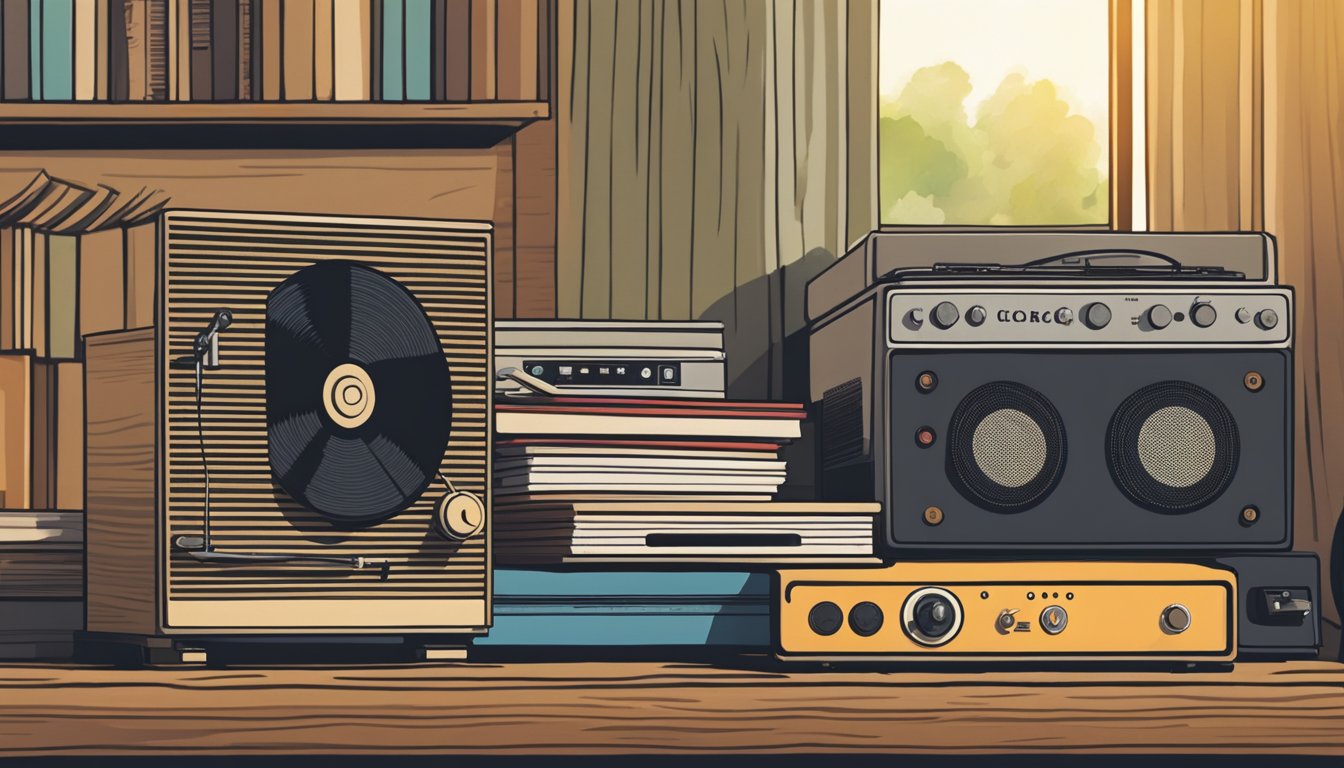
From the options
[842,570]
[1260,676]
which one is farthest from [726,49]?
[1260,676]

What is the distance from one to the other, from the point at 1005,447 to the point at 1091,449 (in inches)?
2.9

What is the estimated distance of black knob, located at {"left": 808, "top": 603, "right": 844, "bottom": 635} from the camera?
1221 mm

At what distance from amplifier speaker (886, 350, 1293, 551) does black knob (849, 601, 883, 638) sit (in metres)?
0.09

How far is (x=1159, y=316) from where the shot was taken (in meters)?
1.32

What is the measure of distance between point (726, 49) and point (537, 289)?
1.11ft

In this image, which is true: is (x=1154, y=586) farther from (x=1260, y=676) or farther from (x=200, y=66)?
(x=200, y=66)

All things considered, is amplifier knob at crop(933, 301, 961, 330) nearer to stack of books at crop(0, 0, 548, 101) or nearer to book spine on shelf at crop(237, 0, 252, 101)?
stack of books at crop(0, 0, 548, 101)

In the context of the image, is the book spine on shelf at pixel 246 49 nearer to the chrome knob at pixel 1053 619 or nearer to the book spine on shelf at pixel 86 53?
the book spine on shelf at pixel 86 53

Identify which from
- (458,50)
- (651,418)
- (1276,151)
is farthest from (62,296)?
(1276,151)

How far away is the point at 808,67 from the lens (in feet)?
5.78

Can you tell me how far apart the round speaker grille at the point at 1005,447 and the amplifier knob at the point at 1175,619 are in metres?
0.13

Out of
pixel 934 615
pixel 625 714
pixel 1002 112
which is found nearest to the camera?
pixel 625 714

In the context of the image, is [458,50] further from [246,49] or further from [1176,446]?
[1176,446]

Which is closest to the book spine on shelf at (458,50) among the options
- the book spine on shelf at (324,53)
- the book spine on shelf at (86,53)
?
the book spine on shelf at (324,53)
